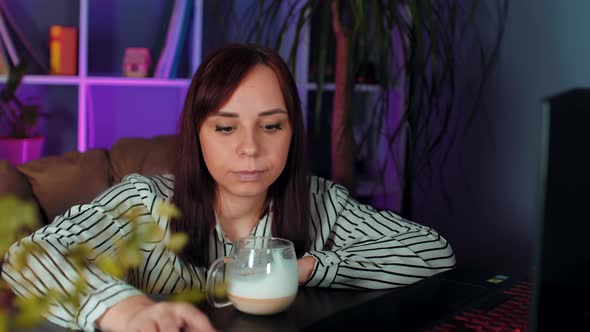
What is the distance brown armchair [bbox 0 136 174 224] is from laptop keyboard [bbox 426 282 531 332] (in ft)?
3.03

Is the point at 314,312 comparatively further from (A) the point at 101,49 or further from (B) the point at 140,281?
(A) the point at 101,49

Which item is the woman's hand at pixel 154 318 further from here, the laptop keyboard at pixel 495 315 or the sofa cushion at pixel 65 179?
the sofa cushion at pixel 65 179

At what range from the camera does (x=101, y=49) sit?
107 inches

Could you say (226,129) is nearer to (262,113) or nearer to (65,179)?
(262,113)

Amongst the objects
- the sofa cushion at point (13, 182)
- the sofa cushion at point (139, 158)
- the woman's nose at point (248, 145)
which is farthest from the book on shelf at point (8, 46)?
the woman's nose at point (248, 145)

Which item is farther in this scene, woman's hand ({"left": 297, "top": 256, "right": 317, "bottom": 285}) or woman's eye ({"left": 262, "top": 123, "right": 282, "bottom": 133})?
woman's eye ({"left": 262, "top": 123, "right": 282, "bottom": 133})

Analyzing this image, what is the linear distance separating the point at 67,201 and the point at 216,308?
828mm

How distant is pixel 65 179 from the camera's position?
5.49 feet

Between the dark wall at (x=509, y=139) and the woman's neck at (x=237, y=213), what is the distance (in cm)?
128

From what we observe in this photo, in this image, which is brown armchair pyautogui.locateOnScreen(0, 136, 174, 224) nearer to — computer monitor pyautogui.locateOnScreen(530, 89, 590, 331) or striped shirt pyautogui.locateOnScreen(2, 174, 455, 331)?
striped shirt pyautogui.locateOnScreen(2, 174, 455, 331)

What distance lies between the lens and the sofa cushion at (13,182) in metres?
1.53

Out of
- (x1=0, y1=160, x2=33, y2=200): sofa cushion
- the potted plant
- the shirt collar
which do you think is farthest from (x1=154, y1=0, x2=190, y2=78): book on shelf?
the shirt collar

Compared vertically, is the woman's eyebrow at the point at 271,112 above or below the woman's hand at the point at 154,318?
above

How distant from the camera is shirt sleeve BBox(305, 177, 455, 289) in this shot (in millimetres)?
1223
